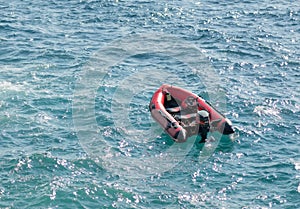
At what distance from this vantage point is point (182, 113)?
3569 centimetres

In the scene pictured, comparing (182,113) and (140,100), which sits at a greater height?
(182,113)

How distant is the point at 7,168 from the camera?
29922mm

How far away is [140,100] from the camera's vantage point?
38.6 m

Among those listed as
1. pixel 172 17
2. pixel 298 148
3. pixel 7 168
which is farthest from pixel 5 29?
pixel 298 148

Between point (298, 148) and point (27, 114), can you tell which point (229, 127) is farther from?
point (27, 114)

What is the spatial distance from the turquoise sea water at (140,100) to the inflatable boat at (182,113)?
0.89 meters

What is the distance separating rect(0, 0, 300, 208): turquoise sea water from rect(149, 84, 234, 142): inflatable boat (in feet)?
2.92

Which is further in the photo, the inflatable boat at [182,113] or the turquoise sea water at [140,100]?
the inflatable boat at [182,113]

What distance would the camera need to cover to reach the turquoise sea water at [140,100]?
93.9 feet

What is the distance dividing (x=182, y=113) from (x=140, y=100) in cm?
422

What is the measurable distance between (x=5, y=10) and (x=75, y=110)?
24.0 metres

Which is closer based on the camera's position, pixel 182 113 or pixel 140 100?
pixel 182 113

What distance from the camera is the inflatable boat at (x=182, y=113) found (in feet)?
108

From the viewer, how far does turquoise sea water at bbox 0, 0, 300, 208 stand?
1127 inches
